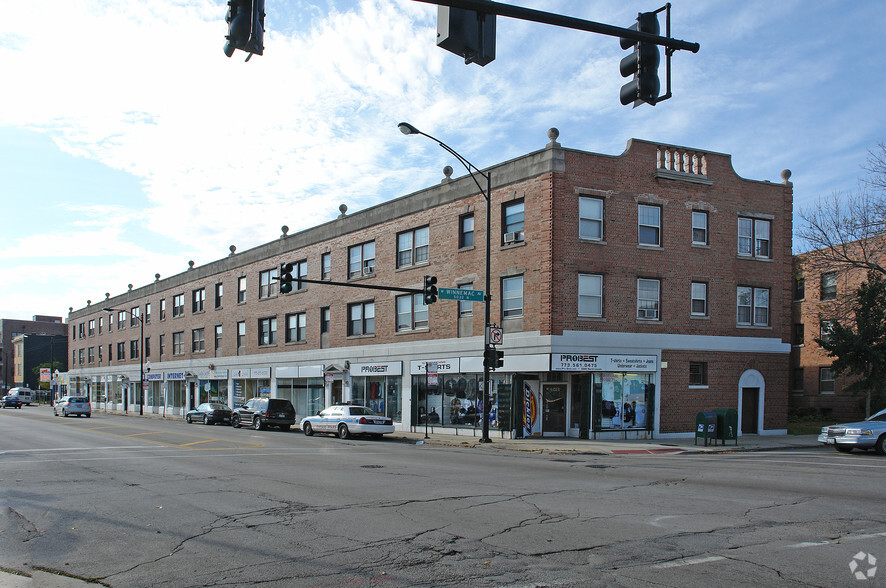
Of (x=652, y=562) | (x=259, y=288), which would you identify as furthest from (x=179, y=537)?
(x=259, y=288)

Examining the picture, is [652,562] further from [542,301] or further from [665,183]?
[665,183]

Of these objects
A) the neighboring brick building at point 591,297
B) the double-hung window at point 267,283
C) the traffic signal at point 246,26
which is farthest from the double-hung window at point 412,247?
the traffic signal at point 246,26

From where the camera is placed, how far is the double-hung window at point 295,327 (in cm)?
4319

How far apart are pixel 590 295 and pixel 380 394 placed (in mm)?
13352

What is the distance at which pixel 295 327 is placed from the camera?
1730 inches

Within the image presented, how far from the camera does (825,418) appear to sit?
4044cm

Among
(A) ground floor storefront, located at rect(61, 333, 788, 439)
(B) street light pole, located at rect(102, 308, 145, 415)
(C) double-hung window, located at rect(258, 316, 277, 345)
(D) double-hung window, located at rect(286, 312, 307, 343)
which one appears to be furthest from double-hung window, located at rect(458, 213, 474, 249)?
(B) street light pole, located at rect(102, 308, 145, 415)

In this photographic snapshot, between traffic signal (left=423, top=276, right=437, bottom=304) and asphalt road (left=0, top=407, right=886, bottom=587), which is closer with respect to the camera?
asphalt road (left=0, top=407, right=886, bottom=587)

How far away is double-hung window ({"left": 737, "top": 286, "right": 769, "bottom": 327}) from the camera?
3019 cm

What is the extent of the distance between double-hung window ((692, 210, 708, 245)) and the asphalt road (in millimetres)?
13003

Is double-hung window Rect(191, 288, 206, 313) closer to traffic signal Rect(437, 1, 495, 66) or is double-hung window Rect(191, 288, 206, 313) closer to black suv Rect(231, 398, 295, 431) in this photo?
black suv Rect(231, 398, 295, 431)

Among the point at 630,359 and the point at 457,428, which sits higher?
the point at 630,359

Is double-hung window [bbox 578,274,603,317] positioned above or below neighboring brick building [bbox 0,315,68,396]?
above

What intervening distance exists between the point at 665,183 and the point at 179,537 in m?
24.4
